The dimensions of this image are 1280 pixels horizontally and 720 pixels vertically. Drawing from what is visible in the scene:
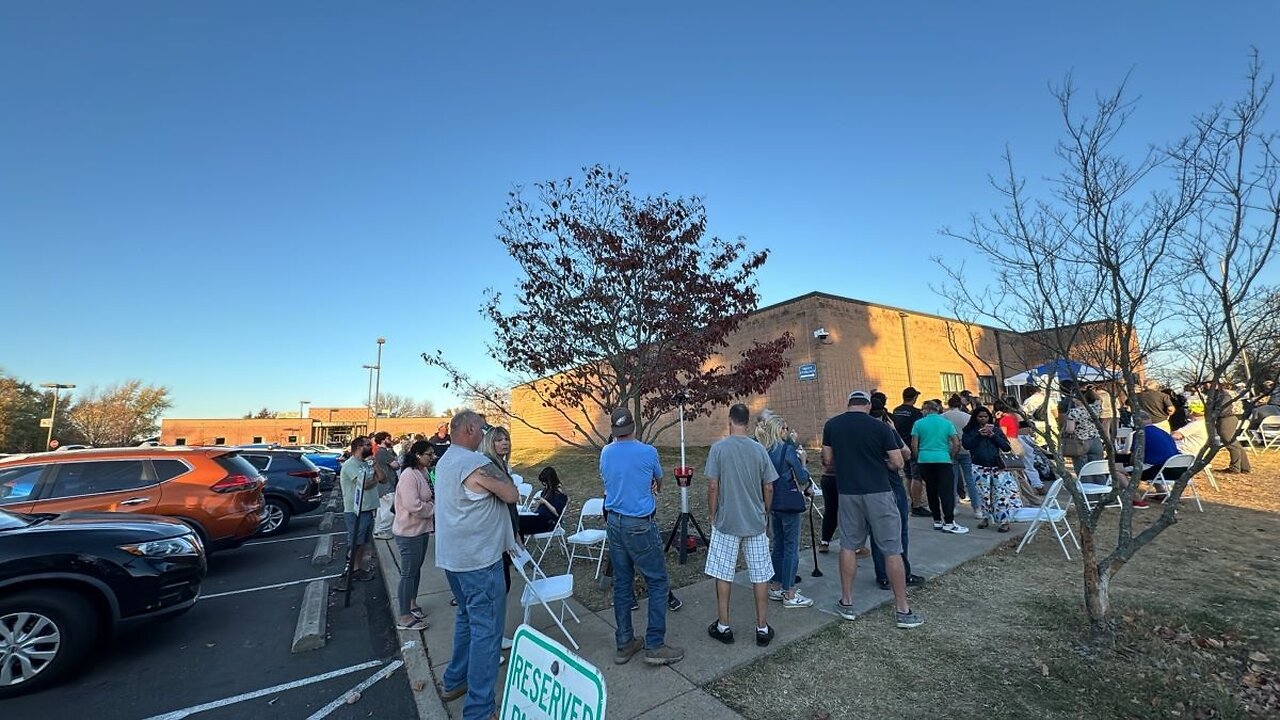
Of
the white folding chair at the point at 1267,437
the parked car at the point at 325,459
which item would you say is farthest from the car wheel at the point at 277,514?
the white folding chair at the point at 1267,437

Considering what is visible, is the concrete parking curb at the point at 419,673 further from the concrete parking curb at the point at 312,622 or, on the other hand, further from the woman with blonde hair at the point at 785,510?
the woman with blonde hair at the point at 785,510

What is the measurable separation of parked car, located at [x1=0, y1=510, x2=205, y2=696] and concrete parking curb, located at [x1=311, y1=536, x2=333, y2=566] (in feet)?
11.7

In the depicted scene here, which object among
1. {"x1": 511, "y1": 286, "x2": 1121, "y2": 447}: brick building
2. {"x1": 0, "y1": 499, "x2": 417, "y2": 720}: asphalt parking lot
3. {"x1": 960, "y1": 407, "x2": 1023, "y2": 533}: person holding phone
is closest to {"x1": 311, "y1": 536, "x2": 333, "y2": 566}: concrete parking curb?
{"x1": 0, "y1": 499, "x2": 417, "y2": 720}: asphalt parking lot

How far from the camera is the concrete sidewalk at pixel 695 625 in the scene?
136 inches

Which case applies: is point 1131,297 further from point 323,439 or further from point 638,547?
point 323,439

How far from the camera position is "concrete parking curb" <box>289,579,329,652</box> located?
493cm

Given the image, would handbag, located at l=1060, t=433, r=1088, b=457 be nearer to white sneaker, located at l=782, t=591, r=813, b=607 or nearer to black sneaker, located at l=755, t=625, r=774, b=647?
white sneaker, located at l=782, t=591, r=813, b=607

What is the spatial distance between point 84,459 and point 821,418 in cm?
1416

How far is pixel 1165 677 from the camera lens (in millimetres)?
3363

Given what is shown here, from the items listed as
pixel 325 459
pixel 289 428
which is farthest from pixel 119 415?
pixel 325 459

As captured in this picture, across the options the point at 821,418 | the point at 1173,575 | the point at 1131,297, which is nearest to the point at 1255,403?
the point at 1131,297

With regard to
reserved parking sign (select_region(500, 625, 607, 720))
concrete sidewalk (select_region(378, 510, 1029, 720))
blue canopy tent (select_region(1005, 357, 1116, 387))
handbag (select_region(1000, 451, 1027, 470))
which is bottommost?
concrete sidewalk (select_region(378, 510, 1029, 720))

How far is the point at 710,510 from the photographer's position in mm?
4223

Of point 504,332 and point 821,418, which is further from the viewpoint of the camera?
point 821,418
